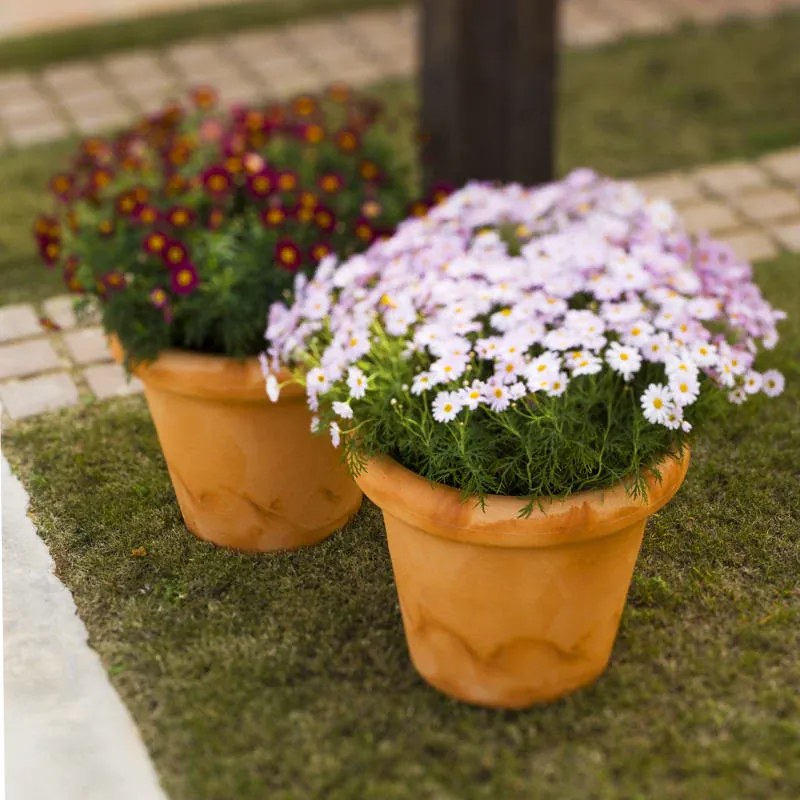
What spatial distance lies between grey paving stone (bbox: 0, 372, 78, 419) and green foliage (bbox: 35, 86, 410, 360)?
51cm

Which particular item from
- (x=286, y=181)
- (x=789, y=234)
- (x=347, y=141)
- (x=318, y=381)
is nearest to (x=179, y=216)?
(x=286, y=181)

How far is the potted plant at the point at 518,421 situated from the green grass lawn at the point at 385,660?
147 millimetres

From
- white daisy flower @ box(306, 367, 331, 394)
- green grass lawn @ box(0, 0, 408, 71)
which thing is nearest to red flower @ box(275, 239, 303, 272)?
white daisy flower @ box(306, 367, 331, 394)

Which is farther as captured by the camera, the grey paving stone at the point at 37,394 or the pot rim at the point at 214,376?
the grey paving stone at the point at 37,394

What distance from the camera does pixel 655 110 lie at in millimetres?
5680

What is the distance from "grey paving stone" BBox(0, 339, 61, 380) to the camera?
3982mm

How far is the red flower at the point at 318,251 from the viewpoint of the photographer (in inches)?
125

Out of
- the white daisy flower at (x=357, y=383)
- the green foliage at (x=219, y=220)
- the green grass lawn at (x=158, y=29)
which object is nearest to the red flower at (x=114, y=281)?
the green foliage at (x=219, y=220)

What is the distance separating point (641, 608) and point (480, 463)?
672 mm

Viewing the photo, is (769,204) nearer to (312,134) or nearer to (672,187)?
(672,187)

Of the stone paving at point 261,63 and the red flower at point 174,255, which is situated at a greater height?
the red flower at point 174,255

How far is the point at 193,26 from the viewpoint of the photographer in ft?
21.7

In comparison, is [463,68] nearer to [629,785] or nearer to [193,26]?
[629,785]

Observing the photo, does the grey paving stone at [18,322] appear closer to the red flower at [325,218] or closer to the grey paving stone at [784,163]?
the red flower at [325,218]
